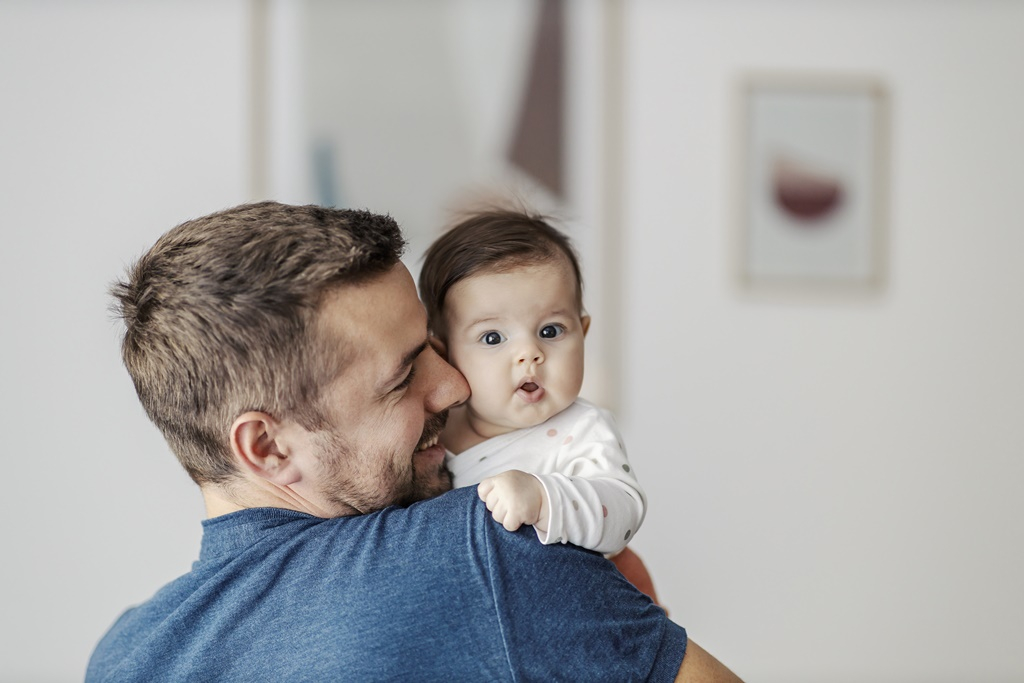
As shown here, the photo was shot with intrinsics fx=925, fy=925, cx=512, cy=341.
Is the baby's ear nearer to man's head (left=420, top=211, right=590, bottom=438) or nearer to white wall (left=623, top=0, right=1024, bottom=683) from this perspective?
man's head (left=420, top=211, right=590, bottom=438)

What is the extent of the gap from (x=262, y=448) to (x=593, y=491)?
0.38 m

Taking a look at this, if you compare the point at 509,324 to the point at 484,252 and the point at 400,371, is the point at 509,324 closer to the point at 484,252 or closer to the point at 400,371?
the point at 484,252

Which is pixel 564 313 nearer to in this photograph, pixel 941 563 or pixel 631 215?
pixel 631 215

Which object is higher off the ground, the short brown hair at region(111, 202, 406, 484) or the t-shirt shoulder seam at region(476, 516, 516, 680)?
the short brown hair at region(111, 202, 406, 484)

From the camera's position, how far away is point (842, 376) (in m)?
3.12

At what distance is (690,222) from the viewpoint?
3.06m

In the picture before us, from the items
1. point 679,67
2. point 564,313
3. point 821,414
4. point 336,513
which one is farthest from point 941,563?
point 336,513

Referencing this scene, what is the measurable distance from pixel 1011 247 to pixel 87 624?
328 centimetres

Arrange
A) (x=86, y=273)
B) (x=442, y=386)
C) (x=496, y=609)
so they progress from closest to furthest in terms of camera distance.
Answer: (x=496, y=609) < (x=442, y=386) < (x=86, y=273)

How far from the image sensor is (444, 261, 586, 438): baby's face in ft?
4.03

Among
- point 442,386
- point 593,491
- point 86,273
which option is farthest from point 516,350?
point 86,273

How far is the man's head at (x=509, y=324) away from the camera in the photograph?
1.23 metres

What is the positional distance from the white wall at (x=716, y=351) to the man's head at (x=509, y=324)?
179 cm

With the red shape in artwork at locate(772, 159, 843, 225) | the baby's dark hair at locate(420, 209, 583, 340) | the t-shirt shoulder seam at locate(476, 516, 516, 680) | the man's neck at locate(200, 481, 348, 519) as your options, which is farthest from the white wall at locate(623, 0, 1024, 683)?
the t-shirt shoulder seam at locate(476, 516, 516, 680)
